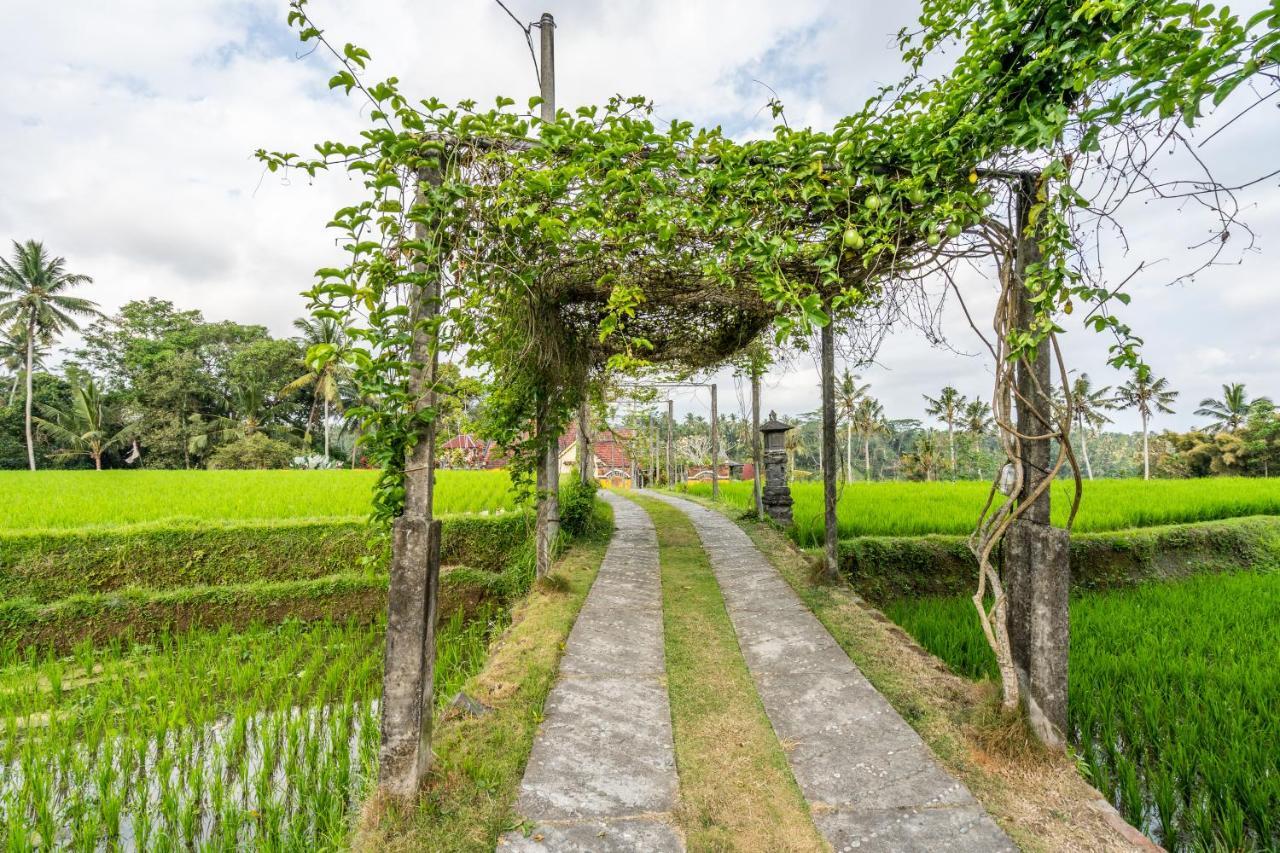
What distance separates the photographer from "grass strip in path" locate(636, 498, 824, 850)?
1.90 metres

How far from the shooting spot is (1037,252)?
7.87 feet

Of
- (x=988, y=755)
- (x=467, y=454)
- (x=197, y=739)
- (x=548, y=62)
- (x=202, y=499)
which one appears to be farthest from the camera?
(x=467, y=454)

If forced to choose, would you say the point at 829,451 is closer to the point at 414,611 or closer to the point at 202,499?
the point at 414,611

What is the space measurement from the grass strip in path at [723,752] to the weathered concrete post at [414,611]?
107 cm

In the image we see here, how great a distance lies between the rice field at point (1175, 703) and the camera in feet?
7.66

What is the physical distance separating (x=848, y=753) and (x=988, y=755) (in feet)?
1.85

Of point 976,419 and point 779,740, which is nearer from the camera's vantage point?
point 779,740

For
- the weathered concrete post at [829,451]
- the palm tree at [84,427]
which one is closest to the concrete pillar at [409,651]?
the weathered concrete post at [829,451]

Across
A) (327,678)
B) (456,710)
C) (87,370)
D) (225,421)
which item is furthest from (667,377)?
(87,370)

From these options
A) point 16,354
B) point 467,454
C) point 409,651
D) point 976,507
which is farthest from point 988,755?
point 16,354

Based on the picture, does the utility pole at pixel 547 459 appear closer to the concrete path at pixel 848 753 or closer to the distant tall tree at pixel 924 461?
the concrete path at pixel 848 753

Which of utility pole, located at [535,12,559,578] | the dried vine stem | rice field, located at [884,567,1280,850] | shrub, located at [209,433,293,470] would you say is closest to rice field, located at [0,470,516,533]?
utility pole, located at [535,12,559,578]

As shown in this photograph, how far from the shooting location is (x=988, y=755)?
2250mm

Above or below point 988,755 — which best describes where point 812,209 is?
above
